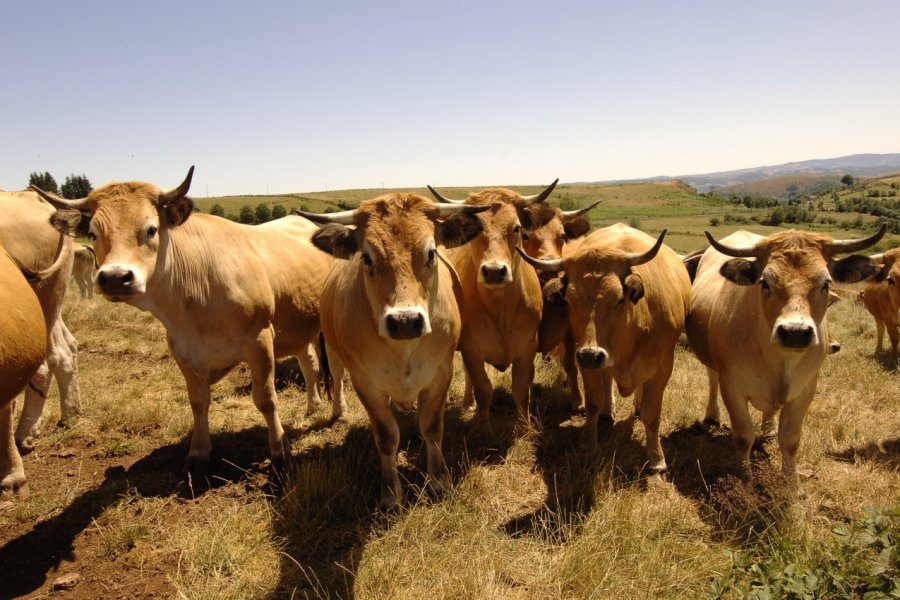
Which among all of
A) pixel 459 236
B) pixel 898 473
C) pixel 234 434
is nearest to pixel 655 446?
pixel 898 473

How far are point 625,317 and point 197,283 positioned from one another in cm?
382

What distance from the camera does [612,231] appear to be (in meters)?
6.36

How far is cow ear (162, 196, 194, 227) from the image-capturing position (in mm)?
4445

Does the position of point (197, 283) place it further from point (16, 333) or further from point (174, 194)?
point (16, 333)

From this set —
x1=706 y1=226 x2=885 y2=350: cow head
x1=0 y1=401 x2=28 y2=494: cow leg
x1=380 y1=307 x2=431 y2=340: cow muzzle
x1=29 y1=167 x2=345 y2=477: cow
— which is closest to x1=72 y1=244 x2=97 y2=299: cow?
x1=0 y1=401 x2=28 y2=494: cow leg

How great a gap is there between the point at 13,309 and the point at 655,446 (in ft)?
17.5

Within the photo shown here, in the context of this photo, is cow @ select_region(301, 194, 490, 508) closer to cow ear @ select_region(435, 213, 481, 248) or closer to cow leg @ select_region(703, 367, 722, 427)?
cow ear @ select_region(435, 213, 481, 248)

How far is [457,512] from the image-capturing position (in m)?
4.26

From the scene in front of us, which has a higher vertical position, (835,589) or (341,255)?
(341,255)

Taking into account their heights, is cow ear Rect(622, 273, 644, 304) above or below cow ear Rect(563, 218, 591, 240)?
below

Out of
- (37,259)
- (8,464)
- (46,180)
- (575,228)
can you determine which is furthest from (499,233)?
(46,180)

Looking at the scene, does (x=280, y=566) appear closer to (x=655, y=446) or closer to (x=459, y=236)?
(x=459, y=236)

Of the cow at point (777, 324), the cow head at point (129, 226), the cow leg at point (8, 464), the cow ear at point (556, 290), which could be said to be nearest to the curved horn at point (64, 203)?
the cow head at point (129, 226)

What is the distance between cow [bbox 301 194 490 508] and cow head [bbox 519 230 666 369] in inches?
40.8
